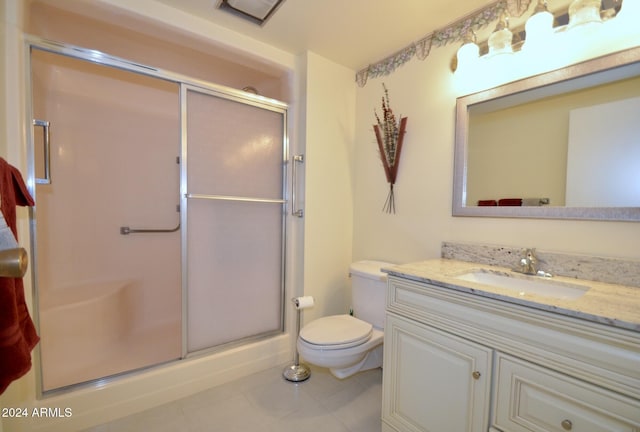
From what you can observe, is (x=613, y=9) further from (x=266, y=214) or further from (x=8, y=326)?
(x=8, y=326)

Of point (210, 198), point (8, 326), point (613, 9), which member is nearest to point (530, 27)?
point (613, 9)

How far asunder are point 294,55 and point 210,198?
1.24 meters

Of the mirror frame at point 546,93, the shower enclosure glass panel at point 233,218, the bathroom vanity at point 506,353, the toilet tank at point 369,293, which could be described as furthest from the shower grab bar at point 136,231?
the mirror frame at point 546,93

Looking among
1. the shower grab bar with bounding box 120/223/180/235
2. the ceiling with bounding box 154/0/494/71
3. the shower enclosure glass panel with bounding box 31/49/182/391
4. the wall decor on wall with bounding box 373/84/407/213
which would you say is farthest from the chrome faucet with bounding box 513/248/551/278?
the shower grab bar with bounding box 120/223/180/235

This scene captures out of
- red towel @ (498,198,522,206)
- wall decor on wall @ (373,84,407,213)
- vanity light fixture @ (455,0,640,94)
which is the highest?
vanity light fixture @ (455,0,640,94)

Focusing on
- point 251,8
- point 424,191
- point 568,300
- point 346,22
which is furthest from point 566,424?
point 251,8

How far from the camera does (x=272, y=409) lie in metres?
1.55

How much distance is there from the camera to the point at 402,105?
1910 millimetres

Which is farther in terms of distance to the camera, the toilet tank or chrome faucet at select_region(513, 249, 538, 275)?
the toilet tank

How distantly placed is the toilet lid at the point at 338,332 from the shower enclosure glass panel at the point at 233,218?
1.77ft

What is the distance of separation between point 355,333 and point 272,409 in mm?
634

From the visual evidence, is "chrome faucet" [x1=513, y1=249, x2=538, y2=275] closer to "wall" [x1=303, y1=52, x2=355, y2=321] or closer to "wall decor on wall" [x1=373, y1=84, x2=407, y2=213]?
"wall decor on wall" [x1=373, y1=84, x2=407, y2=213]

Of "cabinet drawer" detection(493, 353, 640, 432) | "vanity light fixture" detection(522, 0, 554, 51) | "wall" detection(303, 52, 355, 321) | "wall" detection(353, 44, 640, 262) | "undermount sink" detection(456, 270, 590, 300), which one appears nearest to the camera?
"cabinet drawer" detection(493, 353, 640, 432)

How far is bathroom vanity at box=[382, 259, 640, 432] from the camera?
746 mm
